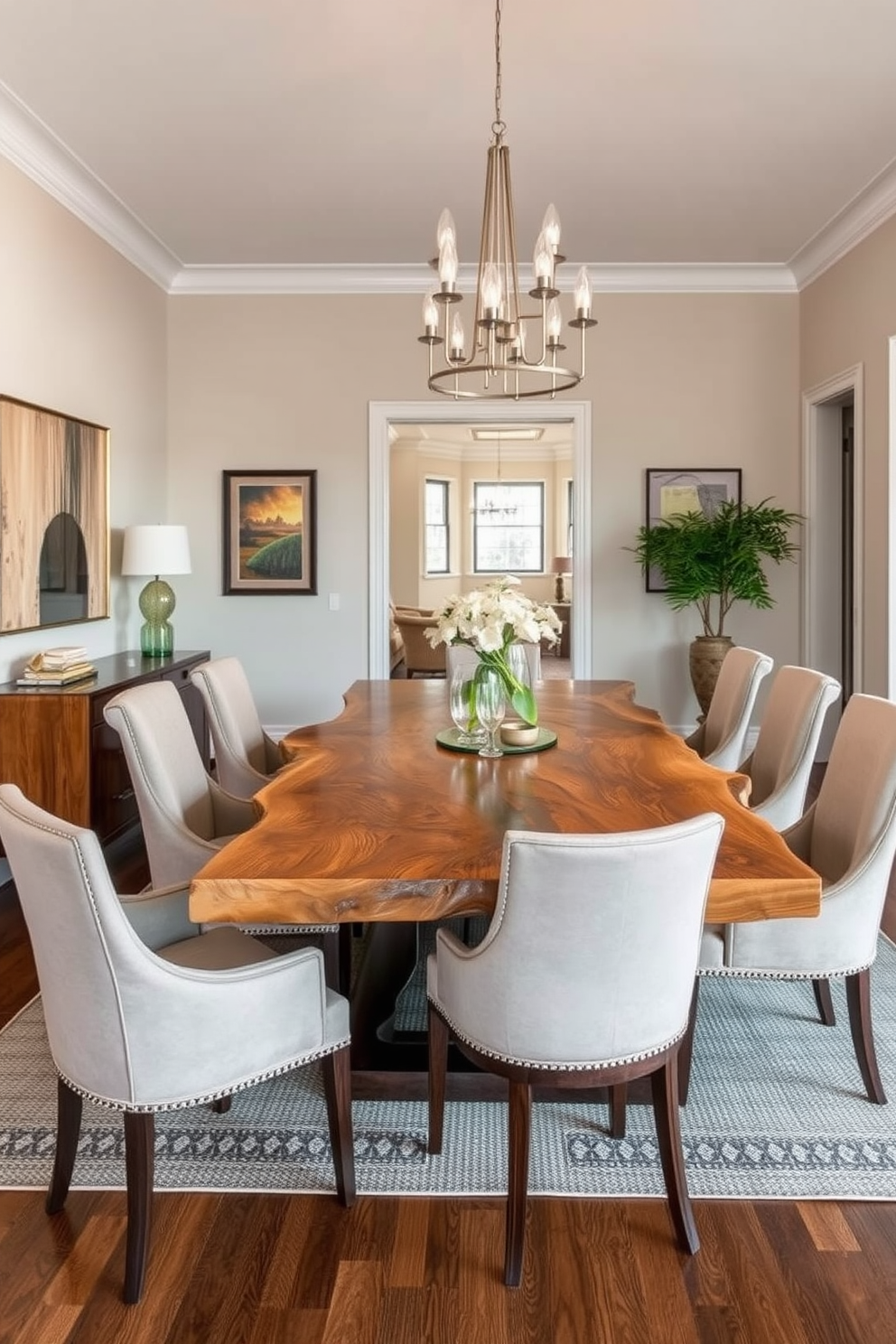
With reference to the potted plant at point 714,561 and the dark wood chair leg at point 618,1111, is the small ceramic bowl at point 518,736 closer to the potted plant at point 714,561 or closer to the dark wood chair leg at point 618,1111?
the dark wood chair leg at point 618,1111

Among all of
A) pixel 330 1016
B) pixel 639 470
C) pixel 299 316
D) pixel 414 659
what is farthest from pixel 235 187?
pixel 414 659

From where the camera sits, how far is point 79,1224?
1853mm

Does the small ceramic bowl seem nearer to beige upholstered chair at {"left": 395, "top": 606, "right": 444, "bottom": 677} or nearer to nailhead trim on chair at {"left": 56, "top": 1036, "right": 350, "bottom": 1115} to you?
nailhead trim on chair at {"left": 56, "top": 1036, "right": 350, "bottom": 1115}

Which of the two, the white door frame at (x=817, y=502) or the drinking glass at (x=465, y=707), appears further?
the white door frame at (x=817, y=502)

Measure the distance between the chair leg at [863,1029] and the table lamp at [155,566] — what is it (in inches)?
151

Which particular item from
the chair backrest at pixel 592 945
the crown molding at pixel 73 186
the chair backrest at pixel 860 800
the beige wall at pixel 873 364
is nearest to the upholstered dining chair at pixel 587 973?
the chair backrest at pixel 592 945

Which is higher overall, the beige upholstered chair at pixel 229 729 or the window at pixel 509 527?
the window at pixel 509 527

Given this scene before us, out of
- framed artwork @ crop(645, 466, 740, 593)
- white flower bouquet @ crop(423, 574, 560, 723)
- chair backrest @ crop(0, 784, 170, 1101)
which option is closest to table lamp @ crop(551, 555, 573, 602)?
framed artwork @ crop(645, 466, 740, 593)

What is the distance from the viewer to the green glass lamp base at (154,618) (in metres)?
5.03

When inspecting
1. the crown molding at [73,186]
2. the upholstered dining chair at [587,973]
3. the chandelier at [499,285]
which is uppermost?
the crown molding at [73,186]

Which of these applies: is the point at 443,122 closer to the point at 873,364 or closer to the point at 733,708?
the point at 873,364

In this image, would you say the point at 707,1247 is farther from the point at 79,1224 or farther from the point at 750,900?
the point at 79,1224

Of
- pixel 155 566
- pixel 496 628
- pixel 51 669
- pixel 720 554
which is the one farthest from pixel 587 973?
pixel 720 554

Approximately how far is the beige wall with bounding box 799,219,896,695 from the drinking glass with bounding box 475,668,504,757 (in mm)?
2852
